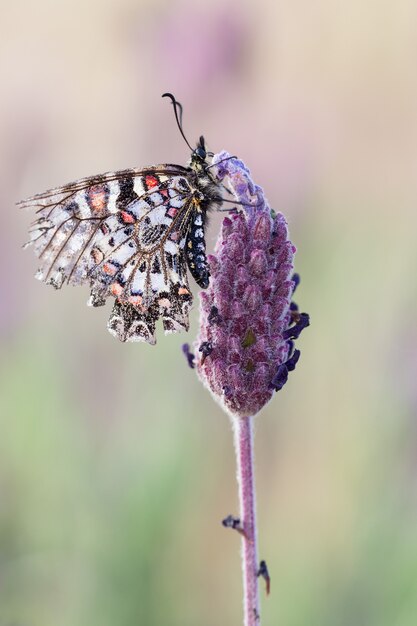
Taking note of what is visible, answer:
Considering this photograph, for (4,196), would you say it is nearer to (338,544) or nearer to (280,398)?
(280,398)

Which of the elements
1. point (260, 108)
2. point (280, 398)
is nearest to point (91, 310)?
point (280, 398)

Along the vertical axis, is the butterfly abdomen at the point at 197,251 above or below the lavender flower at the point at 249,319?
above

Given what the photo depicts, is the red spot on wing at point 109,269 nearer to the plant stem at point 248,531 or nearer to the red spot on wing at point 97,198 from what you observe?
the red spot on wing at point 97,198

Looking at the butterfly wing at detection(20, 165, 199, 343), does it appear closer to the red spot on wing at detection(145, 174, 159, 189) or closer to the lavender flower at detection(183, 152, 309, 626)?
the red spot on wing at detection(145, 174, 159, 189)

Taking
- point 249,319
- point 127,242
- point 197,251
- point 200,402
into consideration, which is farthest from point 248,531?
point 200,402

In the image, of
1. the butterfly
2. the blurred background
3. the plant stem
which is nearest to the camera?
the plant stem

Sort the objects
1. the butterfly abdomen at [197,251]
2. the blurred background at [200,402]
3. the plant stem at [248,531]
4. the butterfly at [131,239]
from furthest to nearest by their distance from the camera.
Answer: the blurred background at [200,402], the butterfly at [131,239], the butterfly abdomen at [197,251], the plant stem at [248,531]

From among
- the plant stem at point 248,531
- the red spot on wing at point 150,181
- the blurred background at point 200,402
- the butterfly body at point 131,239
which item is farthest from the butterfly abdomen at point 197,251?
the blurred background at point 200,402

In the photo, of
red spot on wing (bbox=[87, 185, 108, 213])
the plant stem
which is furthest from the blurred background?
red spot on wing (bbox=[87, 185, 108, 213])
